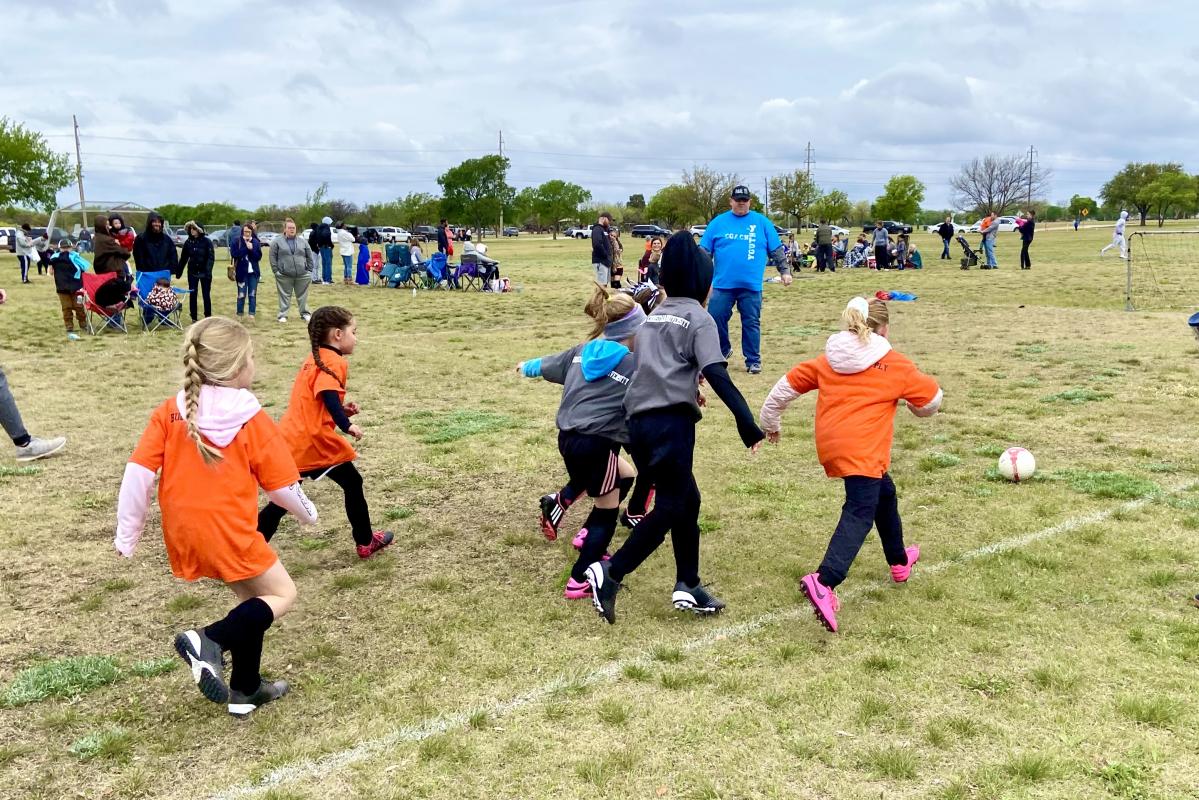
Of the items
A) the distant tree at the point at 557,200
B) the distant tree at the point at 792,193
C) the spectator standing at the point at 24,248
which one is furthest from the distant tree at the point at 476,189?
the spectator standing at the point at 24,248

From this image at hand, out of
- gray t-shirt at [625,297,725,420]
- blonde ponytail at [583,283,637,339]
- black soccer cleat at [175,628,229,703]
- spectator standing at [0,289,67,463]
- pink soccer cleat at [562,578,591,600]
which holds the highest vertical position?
blonde ponytail at [583,283,637,339]

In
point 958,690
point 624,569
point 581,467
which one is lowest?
point 958,690

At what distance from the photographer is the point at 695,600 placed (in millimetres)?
4559

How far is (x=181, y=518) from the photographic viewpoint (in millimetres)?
3473

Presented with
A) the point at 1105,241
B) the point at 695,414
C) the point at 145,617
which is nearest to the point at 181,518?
the point at 145,617

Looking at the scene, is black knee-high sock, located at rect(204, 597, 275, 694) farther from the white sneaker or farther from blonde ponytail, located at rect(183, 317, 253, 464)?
the white sneaker

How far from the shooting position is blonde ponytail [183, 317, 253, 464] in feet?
11.2

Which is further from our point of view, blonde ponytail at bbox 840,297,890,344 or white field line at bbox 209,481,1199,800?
blonde ponytail at bbox 840,297,890,344

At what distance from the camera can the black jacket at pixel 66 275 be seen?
15469mm

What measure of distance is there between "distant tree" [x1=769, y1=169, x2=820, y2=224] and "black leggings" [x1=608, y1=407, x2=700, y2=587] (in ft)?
245

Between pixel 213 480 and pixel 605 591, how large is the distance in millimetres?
1913

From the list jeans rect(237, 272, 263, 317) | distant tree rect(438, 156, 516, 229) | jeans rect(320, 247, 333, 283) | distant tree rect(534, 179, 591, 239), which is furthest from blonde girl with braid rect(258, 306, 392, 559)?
distant tree rect(534, 179, 591, 239)

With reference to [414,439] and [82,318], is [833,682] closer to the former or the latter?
[414,439]

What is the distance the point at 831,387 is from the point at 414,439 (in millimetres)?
4800
